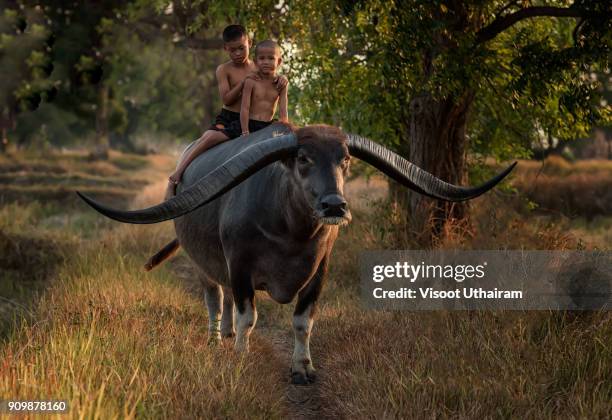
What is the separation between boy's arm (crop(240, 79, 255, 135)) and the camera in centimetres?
675

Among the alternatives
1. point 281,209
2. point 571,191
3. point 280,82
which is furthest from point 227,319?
point 571,191

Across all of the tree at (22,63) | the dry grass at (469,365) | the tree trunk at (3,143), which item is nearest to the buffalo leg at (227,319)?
the dry grass at (469,365)

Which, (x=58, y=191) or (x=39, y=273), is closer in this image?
(x=39, y=273)

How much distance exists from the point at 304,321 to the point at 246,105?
213 centimetres

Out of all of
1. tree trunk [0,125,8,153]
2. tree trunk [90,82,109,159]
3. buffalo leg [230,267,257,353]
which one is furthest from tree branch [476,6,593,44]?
tree trunk [0,125,8,153]

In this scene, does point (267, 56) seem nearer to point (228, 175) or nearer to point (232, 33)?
point (232, 33)

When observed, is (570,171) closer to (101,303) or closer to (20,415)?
(101,303)

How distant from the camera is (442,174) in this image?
941 centimetres

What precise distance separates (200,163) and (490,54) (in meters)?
3.45

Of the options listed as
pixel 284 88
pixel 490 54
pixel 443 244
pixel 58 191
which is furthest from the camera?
pixel 58 191

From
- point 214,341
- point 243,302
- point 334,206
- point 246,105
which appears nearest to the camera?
point 334,206

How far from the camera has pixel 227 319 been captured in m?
7.30

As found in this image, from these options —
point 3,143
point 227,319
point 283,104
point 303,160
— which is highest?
point 3,143

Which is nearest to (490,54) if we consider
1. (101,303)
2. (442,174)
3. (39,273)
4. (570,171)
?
(442,174)
